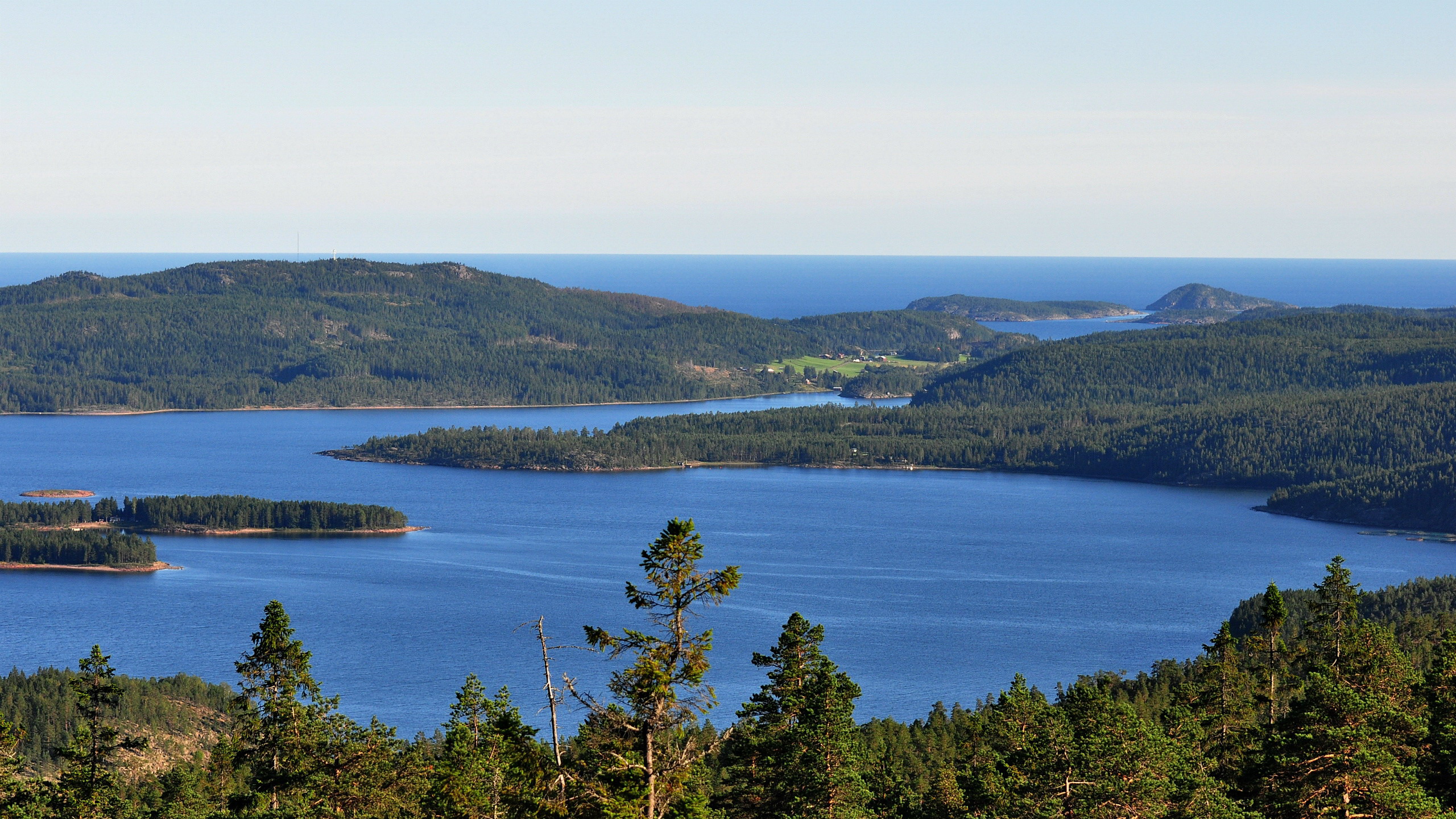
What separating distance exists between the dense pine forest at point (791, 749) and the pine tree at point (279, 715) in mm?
72

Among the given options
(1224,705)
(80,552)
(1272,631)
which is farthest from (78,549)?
(1224,705)

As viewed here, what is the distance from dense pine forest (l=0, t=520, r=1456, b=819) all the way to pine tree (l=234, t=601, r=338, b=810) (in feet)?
0.24

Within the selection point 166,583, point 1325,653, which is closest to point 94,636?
point 166,583

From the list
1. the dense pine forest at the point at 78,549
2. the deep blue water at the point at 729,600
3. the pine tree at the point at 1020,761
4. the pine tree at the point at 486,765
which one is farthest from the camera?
the dense pine forest at the point at 78,549

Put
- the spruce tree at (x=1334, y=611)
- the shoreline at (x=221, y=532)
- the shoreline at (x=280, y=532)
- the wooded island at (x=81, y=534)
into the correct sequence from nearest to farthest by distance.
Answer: the spruce tree at (x=1334, y=611) → the wooded island at (x=81, y=534) → the shoreline at (x=221, y=532) → the shoreline at (x=280, y=532)

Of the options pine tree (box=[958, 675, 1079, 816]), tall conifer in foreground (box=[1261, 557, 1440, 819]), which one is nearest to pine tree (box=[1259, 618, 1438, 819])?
tall conifer in foreground (box=[1261, 557, 1440, 819])

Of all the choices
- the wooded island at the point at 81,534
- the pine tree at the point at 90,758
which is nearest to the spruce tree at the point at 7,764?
the pine tree at the point at 90,758

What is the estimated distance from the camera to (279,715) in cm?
5144

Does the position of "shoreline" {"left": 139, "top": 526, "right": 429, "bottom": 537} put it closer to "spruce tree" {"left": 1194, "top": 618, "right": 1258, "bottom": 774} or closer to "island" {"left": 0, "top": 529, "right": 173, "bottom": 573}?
"island" {"left": 0, "top": 529, "right": 173, "bottom": 573}

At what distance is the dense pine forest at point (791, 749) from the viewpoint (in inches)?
1305

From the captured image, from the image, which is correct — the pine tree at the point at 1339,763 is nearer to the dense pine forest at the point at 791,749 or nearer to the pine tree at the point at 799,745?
the dense pine forest at the point at 791,749

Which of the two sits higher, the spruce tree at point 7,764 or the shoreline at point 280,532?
the spruce tree at point 7,764

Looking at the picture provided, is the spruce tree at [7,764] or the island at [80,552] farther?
the island at [80,552]

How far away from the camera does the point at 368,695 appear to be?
369 ft
